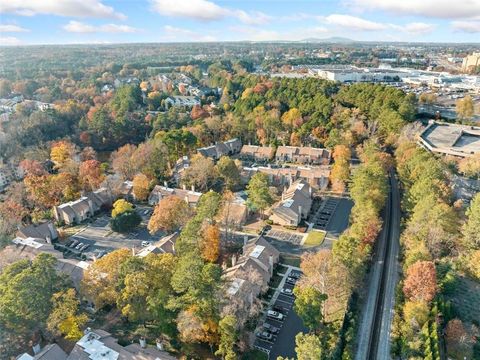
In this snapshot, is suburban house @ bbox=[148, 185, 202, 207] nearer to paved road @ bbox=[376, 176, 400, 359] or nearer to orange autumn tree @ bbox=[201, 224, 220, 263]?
orange autumn tree @ bbox=[201, 224, 220, 263]

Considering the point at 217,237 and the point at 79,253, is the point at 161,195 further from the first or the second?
the point at 217,237

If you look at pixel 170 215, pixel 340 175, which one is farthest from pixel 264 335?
pixel 340 175

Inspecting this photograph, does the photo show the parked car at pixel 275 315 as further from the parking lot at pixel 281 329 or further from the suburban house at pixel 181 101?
the suburban house at pixel 181 101

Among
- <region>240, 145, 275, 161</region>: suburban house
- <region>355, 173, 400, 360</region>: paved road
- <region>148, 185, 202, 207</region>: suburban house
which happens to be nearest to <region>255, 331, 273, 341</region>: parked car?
<region>355, 173, 400, 360</region>: paved road

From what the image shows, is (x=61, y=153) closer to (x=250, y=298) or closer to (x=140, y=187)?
(x=140, y=187)

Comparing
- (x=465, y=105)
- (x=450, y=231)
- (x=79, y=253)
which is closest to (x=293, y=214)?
(x=450, y=231)

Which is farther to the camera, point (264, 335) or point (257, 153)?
point (257, 153)
